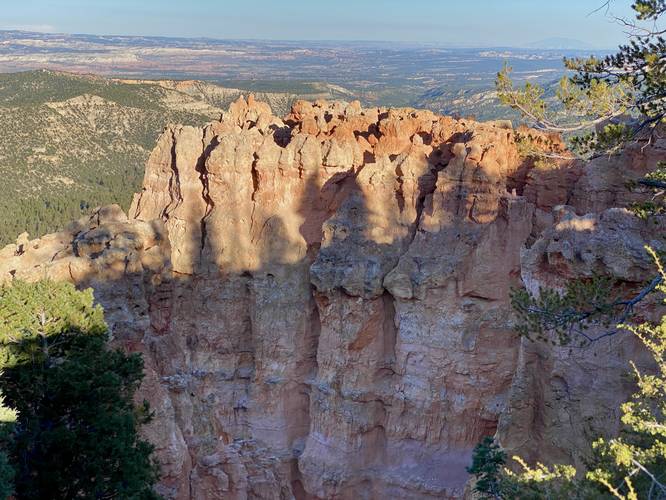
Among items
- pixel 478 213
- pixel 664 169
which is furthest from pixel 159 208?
pixel 664 169

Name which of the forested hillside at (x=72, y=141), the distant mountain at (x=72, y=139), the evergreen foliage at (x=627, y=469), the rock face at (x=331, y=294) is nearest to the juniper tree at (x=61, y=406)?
the rock face at (x=331, y=294)

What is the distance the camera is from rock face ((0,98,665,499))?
58.4 feet

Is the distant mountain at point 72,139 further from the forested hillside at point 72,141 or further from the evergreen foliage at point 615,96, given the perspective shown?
the evergreen foliage at point 615,96

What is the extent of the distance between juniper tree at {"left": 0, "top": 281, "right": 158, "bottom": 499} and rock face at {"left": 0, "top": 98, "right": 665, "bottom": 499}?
3476 millimetres

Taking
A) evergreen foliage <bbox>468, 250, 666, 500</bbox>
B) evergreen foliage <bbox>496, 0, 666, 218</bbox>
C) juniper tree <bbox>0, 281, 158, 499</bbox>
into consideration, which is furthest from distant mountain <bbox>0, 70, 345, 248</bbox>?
evergreen foliage <bbox>468, 250, 666, 500</bbox>

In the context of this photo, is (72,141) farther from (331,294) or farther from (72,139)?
(331,294)

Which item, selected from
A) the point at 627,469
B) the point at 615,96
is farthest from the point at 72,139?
the point at 627,469

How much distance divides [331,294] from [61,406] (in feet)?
27.3

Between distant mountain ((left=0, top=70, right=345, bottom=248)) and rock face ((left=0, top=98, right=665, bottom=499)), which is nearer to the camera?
rock face ((left=0, top=98, right=665, bottom=499))

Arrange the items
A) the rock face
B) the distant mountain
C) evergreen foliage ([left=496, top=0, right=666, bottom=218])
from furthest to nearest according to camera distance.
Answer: the distant mountain < the rock face < evergreen foliage ([left=496, top=0, right=666, bottom=218])

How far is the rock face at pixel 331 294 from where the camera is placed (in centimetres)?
1780

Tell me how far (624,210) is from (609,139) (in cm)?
318

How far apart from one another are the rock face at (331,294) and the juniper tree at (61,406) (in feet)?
11.4

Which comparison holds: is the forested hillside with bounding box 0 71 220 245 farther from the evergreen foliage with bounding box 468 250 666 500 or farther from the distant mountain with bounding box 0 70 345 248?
the evergreen foliage with bounding box 468 250 666 500
